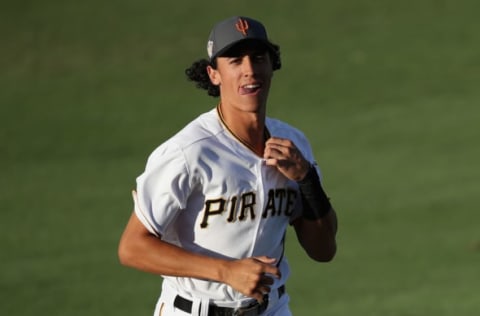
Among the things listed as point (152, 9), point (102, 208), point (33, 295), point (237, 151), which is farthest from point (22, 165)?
point (237, 151)

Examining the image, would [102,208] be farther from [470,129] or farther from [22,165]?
[470,129]

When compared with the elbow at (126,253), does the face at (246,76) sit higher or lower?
higher

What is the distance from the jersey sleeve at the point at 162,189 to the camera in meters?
6.03

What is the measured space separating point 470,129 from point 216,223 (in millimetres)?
11900

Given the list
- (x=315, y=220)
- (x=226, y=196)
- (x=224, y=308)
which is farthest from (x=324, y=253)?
(x=226, y=196)

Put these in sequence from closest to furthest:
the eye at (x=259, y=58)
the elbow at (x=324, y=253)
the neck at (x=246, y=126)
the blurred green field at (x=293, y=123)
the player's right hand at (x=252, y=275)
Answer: the player's right hand at (x=252, y=275)
the eye at (x=259, y=58)
the neck at (x=246, y=126)
the elbow at (x=324, y=253)
the blurred green field at (x=293, y=123)

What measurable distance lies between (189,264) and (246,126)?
2.29ft

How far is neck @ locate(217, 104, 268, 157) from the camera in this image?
6.25 m

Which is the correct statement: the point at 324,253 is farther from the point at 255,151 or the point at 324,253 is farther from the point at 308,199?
the point at 255,151

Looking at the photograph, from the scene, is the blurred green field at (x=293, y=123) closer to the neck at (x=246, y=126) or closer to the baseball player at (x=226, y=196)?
the baseball player at (x=226, y=196)

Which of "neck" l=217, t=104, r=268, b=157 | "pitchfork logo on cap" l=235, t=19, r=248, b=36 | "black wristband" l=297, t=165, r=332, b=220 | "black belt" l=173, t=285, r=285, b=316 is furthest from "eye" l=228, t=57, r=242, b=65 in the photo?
"black belt" l=173, t=285, r=285, b=316

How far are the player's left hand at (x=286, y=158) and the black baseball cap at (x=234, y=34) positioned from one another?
42 cm

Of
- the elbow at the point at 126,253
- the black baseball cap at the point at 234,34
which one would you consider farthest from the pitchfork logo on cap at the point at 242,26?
the elbow at the point at 126,253

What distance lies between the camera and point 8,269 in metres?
13.8
